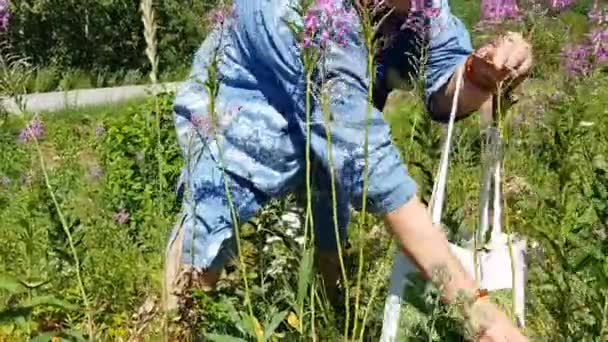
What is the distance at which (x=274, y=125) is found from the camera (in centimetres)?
254

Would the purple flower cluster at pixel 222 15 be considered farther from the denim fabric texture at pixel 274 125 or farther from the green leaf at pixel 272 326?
the green leaf at pixel 272 326

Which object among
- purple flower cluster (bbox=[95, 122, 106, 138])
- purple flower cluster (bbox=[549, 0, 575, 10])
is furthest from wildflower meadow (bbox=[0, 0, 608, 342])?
purple flower cluster (bbox=[95, 122, 106, 138])

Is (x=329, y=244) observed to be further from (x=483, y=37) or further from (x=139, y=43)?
(x=139, y=43)

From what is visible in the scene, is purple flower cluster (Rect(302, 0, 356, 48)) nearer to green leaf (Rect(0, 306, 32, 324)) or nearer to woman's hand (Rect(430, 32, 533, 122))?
woman's hand (Rect(430, 32, 533, 122))

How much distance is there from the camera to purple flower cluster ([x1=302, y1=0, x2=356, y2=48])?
1.84m

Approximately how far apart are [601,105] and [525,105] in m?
0.60

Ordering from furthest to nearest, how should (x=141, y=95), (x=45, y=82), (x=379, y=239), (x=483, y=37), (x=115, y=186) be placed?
(x=45, y=82)
(x=141, y=95)
(x=115, y=186)
(x=379, y=239)
(x=483, y=37)

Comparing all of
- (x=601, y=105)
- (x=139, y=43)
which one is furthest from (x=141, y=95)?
(x=601, y=105)

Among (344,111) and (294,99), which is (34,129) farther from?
(344,111)

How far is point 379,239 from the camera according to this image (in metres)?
3.27

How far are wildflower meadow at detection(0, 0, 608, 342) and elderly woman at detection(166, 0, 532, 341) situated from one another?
0.05 m

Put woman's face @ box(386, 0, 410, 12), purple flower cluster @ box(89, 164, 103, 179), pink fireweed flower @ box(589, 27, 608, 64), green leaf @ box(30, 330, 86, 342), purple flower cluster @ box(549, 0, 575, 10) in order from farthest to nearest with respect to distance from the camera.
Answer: purple flower cluster @ box(89, 164, 103, 179)
woman's face @ box(386, 0, 410, 12)
pink fireweed flower @ box(589, 27, 608, 64)
purple flower cluster @ box(549, 0, 575, 10)
green leaf @ box(30, 330, 86, 342)

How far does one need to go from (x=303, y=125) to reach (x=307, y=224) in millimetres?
323

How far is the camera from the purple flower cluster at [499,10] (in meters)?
2.04
